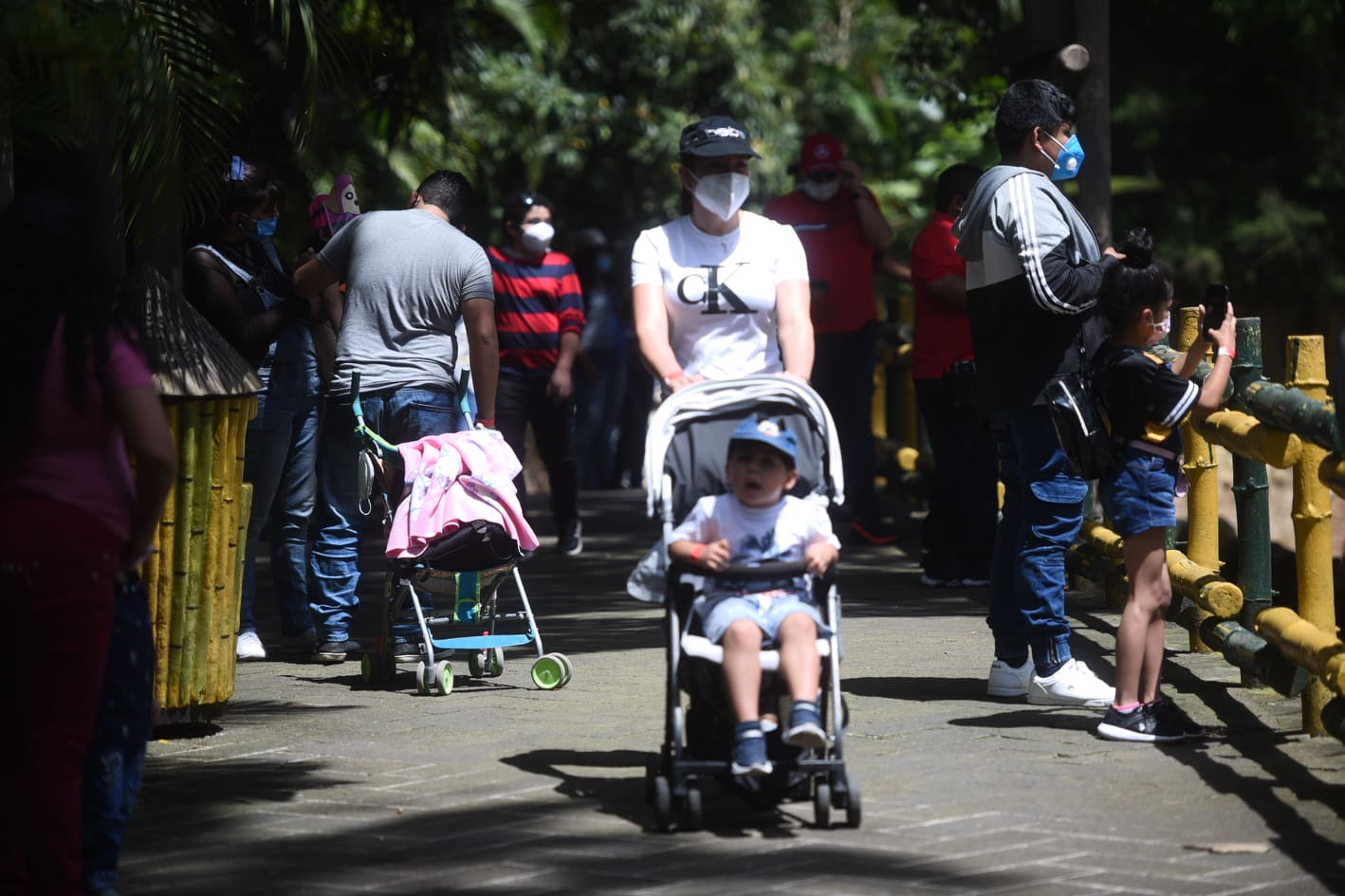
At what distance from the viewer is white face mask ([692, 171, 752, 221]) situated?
677 cm

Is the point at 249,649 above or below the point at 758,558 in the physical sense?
below

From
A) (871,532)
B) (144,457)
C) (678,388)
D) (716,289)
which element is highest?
(716,289)

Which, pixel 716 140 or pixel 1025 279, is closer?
pixel 716 140

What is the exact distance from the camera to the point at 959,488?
35.5 feet

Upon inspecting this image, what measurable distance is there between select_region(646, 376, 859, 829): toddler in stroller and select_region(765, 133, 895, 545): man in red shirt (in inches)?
227

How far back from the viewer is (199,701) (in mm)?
6984

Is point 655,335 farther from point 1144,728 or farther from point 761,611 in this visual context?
point 1144,728

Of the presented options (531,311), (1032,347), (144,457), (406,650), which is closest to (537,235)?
(531,311)

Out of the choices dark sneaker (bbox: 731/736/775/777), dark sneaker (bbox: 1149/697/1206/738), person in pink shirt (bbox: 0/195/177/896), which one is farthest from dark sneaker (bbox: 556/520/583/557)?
person in pink shirt (bbox: 0/195/177/896)

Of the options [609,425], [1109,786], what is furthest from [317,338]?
[609,425]

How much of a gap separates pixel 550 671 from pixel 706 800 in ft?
6.74

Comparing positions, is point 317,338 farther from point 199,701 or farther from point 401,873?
point 401,873

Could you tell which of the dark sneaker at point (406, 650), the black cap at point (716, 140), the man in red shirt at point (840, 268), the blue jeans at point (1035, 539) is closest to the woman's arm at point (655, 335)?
the black cap at point (716, 140)

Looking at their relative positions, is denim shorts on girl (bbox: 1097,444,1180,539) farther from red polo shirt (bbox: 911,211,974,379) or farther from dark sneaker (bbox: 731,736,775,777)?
red polo shirt (bbox: 911,211,974,379)
